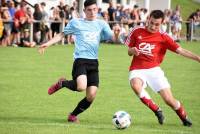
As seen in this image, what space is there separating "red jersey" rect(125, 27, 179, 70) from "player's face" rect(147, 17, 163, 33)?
89mm

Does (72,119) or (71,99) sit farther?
(71,99)

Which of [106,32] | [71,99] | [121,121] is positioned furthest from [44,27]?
[121,121]

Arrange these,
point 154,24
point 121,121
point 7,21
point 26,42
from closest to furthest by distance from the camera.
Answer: point 121,121 < point 154,24 < point 7,21 < point 26,42

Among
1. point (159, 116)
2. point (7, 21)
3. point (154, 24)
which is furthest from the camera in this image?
point (7, 21)

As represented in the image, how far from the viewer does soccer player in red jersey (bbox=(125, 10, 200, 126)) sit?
11.3 meters

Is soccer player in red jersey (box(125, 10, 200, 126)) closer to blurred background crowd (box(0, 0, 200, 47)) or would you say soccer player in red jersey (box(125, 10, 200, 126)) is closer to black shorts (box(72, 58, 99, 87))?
black shorts (box(72, 58, 99, 87))

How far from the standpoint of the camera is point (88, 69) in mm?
11516

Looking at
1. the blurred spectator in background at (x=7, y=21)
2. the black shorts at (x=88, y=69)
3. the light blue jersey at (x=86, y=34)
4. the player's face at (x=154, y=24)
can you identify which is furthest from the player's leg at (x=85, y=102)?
the blurred spectator in background at (x=7, y=21)

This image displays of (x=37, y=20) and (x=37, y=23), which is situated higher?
(x=37, y=20)

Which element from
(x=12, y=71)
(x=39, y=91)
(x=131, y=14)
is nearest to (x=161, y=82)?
(x=39, y=91)

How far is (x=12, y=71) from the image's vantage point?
2034 centimetres

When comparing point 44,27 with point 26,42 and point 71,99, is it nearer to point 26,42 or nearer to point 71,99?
point 26,42

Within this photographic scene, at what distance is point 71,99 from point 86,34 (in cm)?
348

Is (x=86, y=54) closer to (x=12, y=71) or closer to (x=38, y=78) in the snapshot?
(x=38, y=78)
